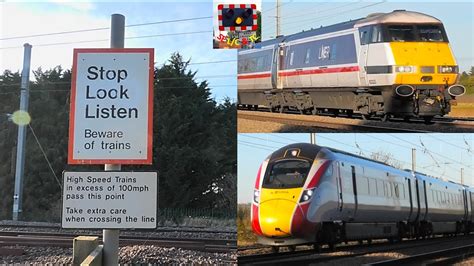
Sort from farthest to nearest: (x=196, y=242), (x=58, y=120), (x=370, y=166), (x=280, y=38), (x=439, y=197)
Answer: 1. (x=58, y=120)
2. (x=439, y=197)
3. (x=196, y=242)
4. (x=370, y=166)
5. (x=280, y=38)

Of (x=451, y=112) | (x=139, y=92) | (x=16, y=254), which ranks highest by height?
(x=451, y=112)

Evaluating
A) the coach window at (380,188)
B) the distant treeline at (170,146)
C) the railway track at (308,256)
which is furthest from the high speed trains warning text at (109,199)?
the distant treeline at (170,146)

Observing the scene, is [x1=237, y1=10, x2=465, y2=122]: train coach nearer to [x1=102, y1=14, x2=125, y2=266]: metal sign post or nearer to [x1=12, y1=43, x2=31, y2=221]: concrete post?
[x1=102, y1=14, x2=125, y2=266]: metal sign post

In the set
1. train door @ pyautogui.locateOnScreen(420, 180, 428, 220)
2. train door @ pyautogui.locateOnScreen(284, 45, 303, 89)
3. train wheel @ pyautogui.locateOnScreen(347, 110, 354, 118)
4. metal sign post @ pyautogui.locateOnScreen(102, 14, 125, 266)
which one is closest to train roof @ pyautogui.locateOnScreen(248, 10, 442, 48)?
train door @ pyautogui.locateOnScreen(284, 45, 303, 89)

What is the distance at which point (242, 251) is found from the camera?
22.1 feet

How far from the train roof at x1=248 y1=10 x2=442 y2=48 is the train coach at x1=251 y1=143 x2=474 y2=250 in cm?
161

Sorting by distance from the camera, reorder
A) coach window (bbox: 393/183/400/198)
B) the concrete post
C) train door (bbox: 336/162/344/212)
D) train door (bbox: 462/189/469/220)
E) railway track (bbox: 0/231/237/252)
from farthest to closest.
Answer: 1. the concrete post
2. train door (bbox: 462/189/469/220)
3. coach window (bbox: 393/183/400/198)
4. railway track (bbox: 0/231/237/252)
5. train door (bbox: 336/162/344/212)

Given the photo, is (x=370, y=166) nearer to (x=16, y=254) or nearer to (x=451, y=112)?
(x=451, y=112)

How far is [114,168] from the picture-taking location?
279 cm

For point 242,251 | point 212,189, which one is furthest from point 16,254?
point 212,189

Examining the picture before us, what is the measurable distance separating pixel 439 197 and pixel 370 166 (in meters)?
4.70

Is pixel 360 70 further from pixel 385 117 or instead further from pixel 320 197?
pixel 320 197

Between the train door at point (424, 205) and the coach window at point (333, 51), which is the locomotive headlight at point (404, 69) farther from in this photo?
the train door at point (424, 205)

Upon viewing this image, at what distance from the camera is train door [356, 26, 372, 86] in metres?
6.94
